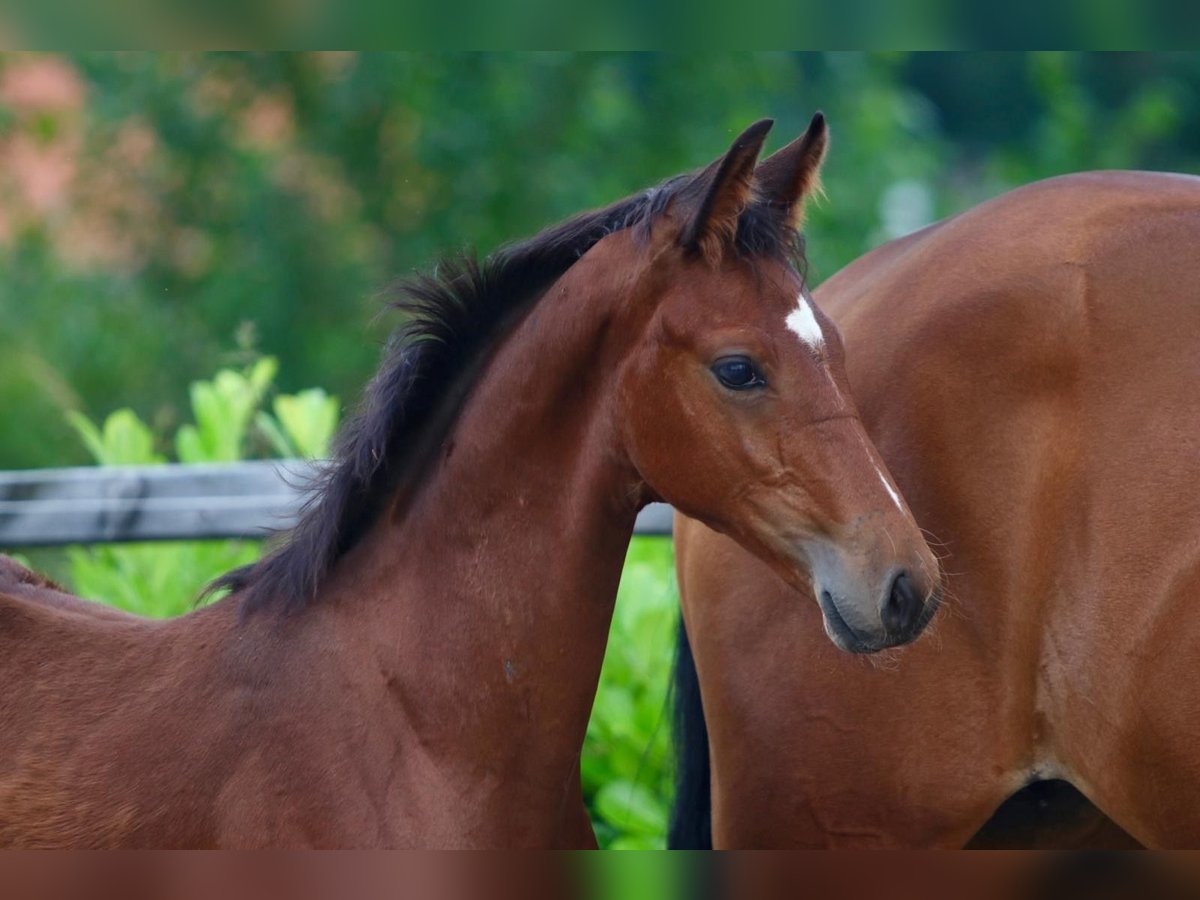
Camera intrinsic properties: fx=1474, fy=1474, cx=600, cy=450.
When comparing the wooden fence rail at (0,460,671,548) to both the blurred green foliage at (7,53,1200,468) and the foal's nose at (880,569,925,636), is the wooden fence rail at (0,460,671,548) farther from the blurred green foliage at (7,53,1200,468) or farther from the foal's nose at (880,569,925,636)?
the blurred green foliage at (7,53,1200,468)

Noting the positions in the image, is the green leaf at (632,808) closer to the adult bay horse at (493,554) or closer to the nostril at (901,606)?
the adult bay horse at (493,554)

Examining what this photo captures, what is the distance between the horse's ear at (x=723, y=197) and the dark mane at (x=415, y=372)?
8.4 inches

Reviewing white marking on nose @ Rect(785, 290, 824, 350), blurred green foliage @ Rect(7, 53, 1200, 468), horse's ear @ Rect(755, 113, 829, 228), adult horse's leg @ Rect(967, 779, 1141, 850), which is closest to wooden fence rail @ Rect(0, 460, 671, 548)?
adult horse's leg @ Rect(967, 779, 1141, 850)

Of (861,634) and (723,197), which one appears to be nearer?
(861,634)

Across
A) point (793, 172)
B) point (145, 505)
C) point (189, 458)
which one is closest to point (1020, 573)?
point (793, 172)

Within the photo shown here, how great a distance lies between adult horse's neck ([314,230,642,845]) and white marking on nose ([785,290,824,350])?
0.27m

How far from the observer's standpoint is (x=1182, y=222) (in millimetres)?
2570

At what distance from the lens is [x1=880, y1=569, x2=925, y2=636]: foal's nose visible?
2143 millimetres

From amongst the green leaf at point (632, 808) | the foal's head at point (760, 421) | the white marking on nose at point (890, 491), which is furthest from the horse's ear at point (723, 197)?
the green leaf at point (632, 808)

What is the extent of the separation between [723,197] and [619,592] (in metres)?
1.96

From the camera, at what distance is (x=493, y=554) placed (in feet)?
8.04

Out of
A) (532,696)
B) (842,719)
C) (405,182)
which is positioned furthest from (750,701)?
(405,182)

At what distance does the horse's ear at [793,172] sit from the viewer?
8.09 ft

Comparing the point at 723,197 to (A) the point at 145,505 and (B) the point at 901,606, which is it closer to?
(B) the point at 901,606
